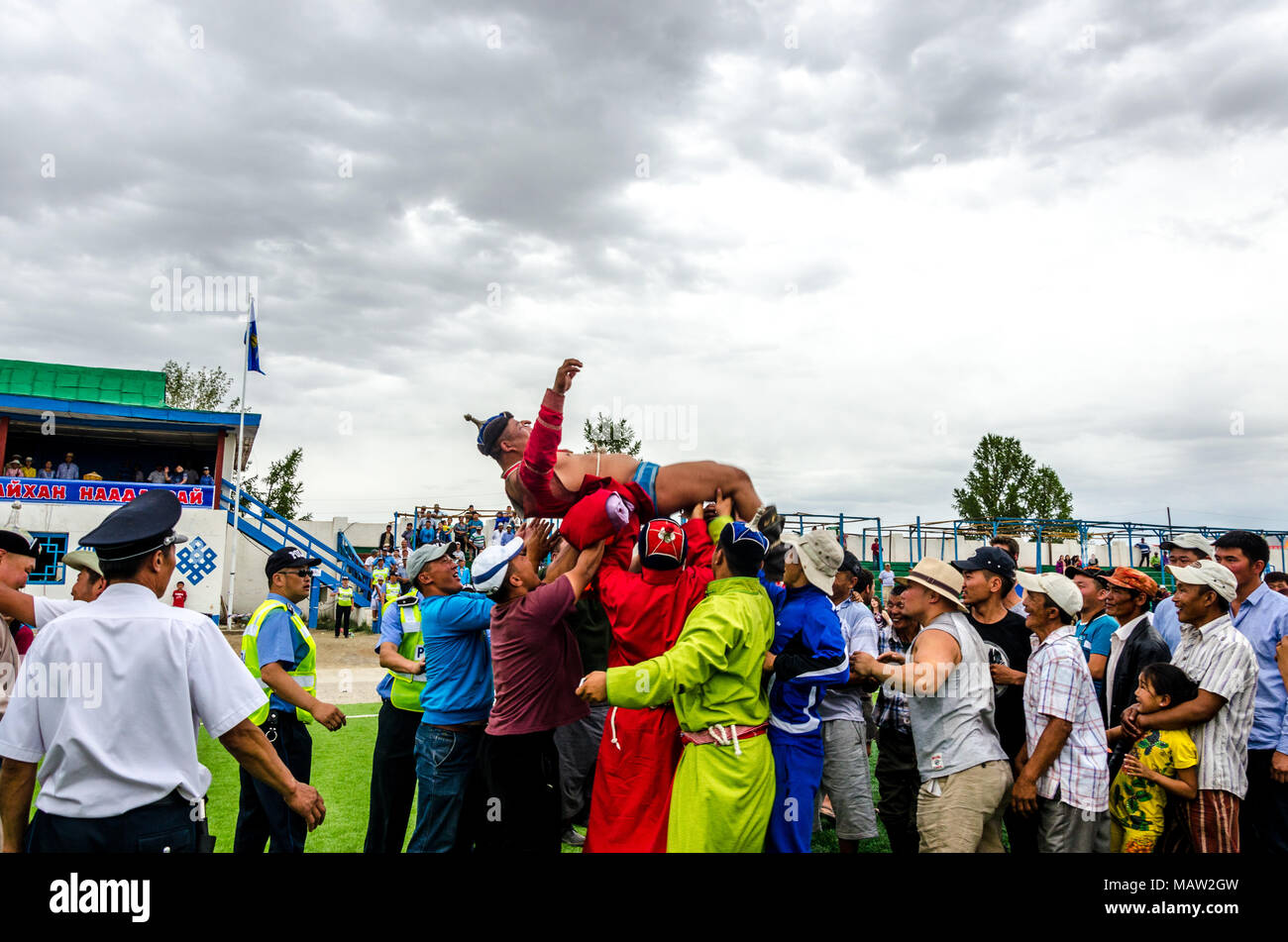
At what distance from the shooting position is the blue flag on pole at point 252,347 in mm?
19844

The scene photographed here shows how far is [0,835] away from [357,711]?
8.04 m

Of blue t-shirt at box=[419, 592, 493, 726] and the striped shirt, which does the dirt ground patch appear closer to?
blue t-shirt at box=[419, 592, 493, 726]

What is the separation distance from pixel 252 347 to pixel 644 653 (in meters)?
19.2

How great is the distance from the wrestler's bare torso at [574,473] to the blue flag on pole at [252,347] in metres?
18.3

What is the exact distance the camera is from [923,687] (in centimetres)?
370

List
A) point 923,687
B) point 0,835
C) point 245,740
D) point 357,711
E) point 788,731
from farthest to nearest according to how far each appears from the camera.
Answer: point 357,711
point 788,731
point 923,687
point 0,835
point 245,740

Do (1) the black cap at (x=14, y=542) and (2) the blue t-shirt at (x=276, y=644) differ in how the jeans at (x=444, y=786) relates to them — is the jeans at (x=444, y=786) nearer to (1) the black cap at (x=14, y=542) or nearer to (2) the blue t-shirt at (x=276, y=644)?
(2) the blue t-shirt at (x=276, y=644)

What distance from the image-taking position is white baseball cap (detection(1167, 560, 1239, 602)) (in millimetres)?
4164

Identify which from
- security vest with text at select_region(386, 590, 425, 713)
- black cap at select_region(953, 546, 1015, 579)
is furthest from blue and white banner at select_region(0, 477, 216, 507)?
black cap at select_region(953, 546, 1015, 579)

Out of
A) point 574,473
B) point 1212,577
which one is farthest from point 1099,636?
point 574,473

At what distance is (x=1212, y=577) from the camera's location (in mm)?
4172

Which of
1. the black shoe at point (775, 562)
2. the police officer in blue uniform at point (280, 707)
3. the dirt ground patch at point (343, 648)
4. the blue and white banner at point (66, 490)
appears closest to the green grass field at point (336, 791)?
the police officer in blue uniform at point (280, 707)
